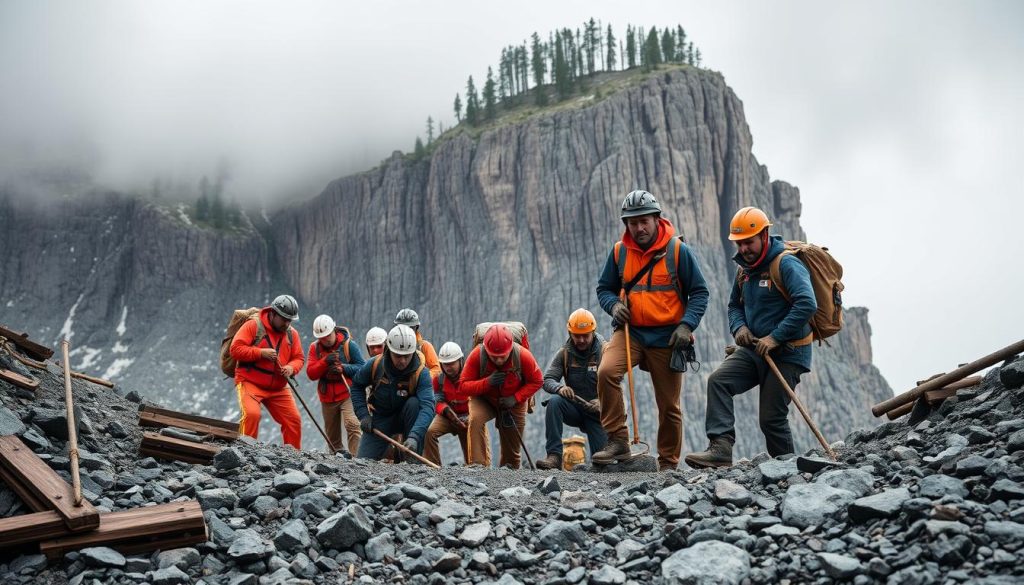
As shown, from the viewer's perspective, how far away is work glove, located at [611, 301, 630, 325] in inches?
407

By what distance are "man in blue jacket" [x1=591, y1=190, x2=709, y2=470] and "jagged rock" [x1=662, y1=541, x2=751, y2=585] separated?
4554 millimetres

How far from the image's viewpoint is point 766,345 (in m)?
9.41

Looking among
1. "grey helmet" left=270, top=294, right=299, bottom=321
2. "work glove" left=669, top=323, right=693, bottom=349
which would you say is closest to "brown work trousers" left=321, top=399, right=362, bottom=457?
"grey helmet" left=270, top=294, right=299, bottom=321

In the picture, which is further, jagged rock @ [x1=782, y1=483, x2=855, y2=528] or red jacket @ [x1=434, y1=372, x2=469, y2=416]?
red jacket @ [x1=434, y1=372, x2=469, y2=416]

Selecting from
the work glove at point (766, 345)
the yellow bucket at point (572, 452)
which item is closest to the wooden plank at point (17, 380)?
the work glove at point (766, 345)

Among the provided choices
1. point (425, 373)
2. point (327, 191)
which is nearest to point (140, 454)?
point (425, 373)

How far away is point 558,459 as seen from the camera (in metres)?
14.1

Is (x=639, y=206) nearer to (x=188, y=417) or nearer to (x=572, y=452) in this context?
(x=188, y=417)

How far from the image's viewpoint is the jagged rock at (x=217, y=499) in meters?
7.27

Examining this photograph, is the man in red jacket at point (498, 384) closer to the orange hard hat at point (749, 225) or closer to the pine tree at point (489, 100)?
the orange hard hat at point (749, 225)

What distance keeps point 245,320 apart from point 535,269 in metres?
70.5

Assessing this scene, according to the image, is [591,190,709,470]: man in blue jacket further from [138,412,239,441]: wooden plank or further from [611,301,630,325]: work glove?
[138,412,239,441]: wooden plank

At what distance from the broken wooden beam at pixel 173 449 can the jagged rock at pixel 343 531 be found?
9.16 feet

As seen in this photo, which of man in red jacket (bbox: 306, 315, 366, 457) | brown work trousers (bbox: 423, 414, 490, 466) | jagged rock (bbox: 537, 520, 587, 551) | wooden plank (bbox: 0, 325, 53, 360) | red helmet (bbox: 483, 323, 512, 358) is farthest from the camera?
man in red jacket (bbox: 306, 315, 366, 457)
